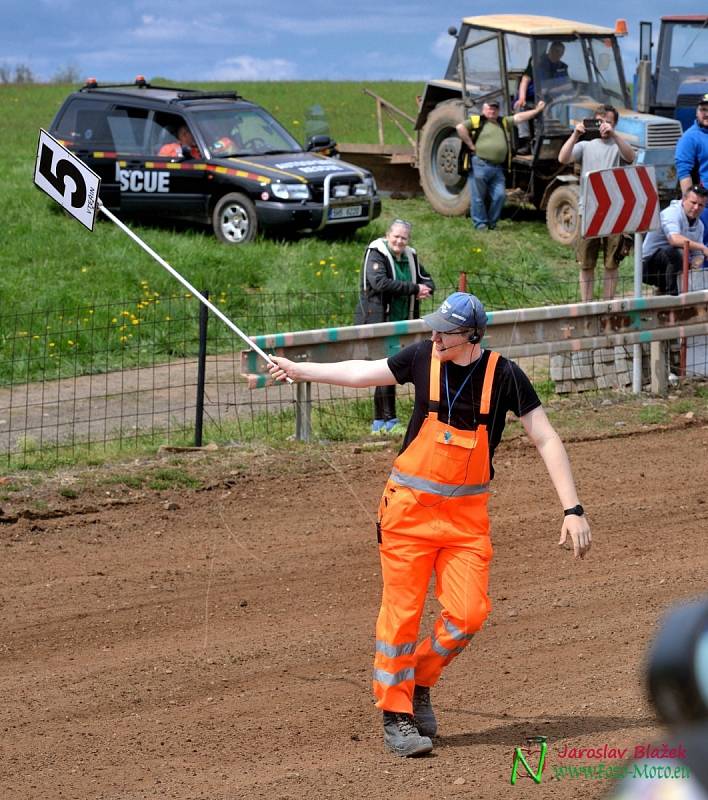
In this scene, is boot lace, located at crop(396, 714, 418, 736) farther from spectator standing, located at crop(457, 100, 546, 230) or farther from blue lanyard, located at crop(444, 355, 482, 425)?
spectator standing, located at crop(457, 100, 546, 230)

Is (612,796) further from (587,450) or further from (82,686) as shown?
(587,450)

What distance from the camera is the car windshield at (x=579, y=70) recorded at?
18438 mm

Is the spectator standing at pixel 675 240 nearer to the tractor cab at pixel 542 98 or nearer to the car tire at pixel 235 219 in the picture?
the tractor cab at pixel 542 98

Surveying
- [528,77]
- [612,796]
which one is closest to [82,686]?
[612,796]

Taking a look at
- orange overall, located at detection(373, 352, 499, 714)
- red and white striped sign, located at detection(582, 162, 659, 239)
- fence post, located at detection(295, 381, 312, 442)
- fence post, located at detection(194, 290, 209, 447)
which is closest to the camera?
orange overall, located at detection(373, 352, 499, 714)

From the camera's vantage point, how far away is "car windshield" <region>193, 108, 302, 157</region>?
17.9 meters

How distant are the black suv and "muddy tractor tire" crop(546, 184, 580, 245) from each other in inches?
97.1

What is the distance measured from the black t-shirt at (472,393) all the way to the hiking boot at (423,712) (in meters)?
1.00

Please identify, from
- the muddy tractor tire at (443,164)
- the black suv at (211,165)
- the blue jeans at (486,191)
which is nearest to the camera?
the black suv at (211,165)

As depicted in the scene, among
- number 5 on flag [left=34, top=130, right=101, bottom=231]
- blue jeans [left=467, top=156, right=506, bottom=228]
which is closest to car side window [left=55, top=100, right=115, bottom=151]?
blue jeans [left=467, top=156, right=506, bottom=228]

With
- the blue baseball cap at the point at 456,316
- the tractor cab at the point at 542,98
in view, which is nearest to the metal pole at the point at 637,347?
the tractor cab at the point at 542,98

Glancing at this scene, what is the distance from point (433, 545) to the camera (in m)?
5.33

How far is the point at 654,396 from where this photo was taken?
1160cm

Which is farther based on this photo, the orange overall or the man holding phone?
the man holding phone
